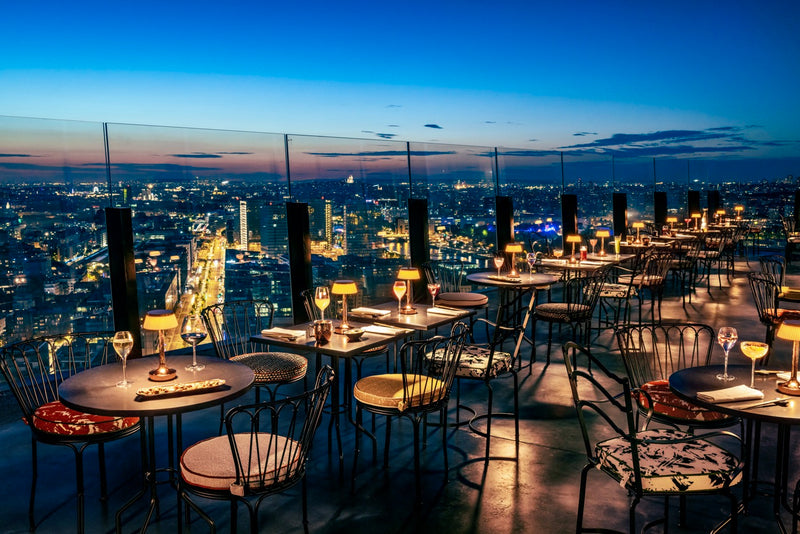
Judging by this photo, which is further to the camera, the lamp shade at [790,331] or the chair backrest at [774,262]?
the chair backrest at [774,262]

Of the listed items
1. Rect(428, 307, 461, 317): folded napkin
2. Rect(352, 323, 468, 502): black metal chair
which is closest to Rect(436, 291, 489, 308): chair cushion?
Rect(428, 307, 461, 317): folded napkin

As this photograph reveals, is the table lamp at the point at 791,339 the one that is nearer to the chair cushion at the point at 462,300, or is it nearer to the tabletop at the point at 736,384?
the tabletop at the point at 736,384

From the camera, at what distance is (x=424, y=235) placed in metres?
8.16

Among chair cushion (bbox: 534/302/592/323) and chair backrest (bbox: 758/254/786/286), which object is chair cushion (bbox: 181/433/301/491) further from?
chair backrest (bbox: 758/254/786/286)

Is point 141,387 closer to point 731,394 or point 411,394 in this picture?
point 411,394

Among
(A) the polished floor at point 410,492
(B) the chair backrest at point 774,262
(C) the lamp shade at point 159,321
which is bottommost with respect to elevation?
(A) the polished floor at point 410,492

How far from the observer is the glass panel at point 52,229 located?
4941 millimetres

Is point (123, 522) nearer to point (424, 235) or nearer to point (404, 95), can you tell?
point (424, 235)

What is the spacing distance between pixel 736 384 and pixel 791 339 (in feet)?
1.19

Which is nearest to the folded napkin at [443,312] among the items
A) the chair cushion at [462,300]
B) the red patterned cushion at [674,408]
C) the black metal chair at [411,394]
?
the chair cushion at [462,300]

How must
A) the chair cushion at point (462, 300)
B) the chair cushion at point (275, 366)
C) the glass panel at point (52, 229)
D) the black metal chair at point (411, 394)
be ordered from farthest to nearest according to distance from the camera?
1. the chair cushion at point (462, 300)
2. the glass panel at point (52, 229)
3. the chair cushion at point (275, 366)
4. the black metal chair at point (411, 394)

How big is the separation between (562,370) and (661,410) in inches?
109

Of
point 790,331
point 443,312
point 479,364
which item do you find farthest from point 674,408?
point 443,312

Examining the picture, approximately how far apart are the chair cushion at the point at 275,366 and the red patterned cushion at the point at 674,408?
6.97 ft
